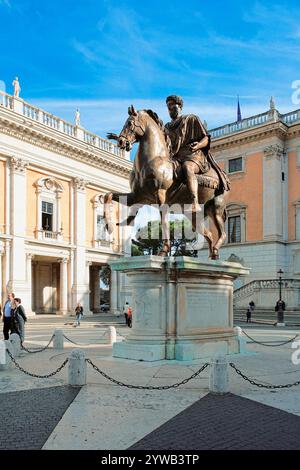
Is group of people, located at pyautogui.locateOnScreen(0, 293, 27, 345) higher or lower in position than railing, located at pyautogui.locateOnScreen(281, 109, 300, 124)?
lower

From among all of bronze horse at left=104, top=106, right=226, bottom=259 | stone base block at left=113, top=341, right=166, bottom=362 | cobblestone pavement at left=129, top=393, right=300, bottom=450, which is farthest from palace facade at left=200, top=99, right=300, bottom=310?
cobblestone pavement at left=129, top=393, right=300, bottom=450

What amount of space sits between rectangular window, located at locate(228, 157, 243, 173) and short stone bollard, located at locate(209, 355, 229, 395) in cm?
3859

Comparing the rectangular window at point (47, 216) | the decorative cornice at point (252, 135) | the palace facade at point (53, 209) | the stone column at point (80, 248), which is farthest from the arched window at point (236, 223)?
the rectangular window at point (47, 216)

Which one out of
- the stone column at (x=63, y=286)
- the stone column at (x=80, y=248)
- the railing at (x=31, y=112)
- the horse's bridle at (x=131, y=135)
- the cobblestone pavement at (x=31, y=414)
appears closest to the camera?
the cobblestone pavement at (x=31, y=414)

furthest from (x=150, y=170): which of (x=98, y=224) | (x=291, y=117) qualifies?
(x=291, y=117)

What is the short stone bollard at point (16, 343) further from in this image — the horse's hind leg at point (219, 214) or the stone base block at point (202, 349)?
the horse's hind leg at point (219, 214)

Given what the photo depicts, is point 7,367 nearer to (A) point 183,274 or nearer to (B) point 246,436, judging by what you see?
(A) point 183,274

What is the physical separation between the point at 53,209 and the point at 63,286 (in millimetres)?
6286

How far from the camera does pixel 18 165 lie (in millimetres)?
34500

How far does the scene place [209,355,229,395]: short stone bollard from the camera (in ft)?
24.4

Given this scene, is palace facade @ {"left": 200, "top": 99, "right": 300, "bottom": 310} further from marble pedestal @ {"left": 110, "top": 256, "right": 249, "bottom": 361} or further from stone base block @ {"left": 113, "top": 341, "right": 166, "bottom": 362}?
stone base block @ {"left": 113, "top": 341, "right": 166, "bottom": 362}

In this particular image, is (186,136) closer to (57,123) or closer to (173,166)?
(173,166)

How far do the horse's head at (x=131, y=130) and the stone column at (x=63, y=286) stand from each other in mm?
29223

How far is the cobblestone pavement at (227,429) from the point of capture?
5.12 metres
